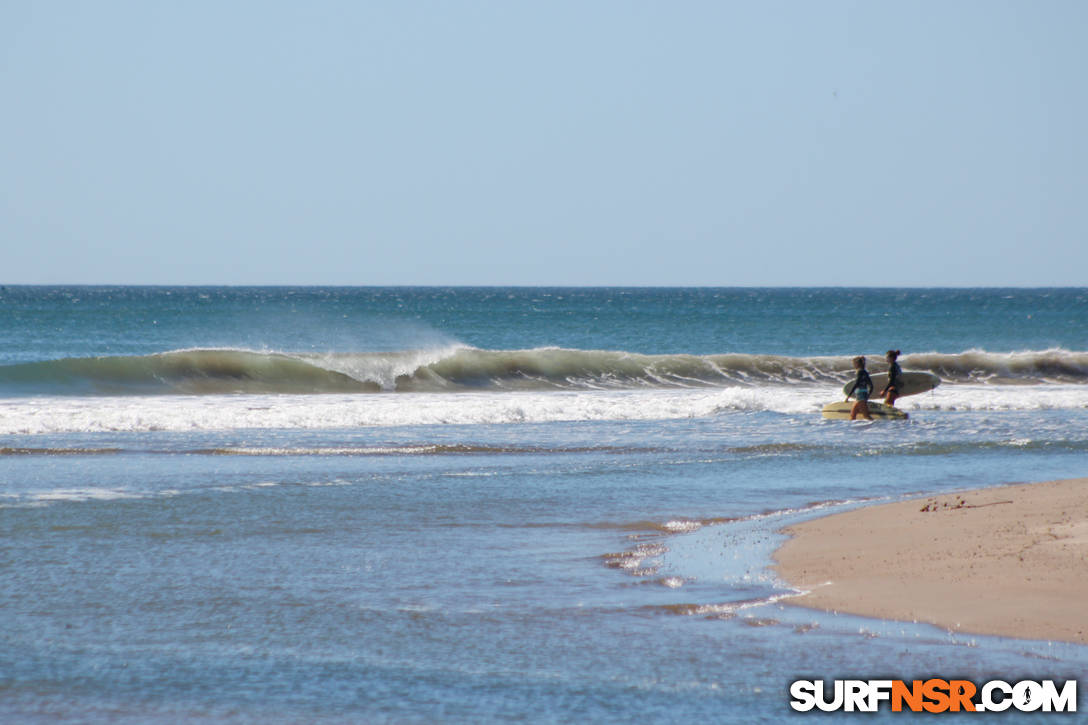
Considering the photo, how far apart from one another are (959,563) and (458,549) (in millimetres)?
3827

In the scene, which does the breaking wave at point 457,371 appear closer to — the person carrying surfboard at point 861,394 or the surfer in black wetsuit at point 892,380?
the surfer in black wetsuit at point 892,380

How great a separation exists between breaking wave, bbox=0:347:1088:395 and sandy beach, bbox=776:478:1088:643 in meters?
23.1

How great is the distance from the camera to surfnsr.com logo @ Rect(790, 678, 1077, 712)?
550cm

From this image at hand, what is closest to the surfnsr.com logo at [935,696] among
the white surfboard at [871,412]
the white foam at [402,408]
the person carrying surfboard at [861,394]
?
the white foam at [402,408]

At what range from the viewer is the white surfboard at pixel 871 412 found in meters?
22.1

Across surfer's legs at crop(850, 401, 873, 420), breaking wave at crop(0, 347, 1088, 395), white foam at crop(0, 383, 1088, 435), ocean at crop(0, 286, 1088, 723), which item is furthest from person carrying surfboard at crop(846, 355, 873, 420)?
breaking wave at crop(0, 347, 1088, 395)

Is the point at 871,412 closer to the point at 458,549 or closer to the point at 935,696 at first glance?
the point at 458,549

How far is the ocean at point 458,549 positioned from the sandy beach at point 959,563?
0.31 m

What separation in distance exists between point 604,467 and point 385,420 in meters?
7.29

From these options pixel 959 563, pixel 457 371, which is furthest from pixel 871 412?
pixel 457 371

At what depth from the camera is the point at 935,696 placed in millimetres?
5645

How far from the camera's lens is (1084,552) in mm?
8164

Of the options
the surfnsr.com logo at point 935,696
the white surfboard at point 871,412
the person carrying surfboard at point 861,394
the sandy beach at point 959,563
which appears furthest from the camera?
the white surfboard at point 871,412

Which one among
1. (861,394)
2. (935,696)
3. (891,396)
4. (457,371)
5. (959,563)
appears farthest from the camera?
(457,371)
